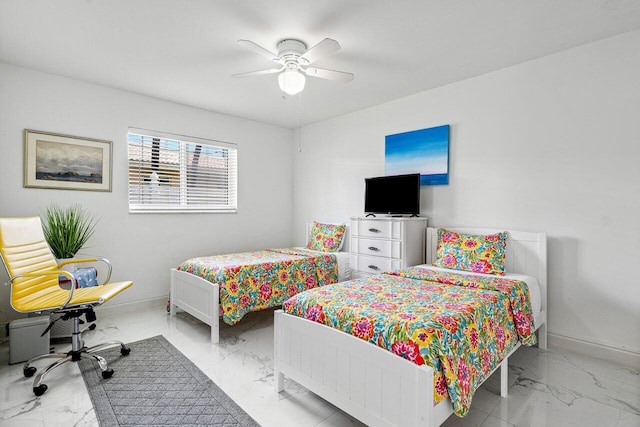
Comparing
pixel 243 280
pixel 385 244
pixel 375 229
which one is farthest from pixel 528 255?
pixel 243 280

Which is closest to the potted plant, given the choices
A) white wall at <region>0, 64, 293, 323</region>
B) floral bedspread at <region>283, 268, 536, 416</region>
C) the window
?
white wall at <region>0, 64, 293, 323</region>

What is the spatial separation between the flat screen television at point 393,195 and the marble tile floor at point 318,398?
5.44 ft

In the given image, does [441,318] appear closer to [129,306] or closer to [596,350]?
[596,350]

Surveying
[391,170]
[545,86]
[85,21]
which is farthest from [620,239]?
[85,21]

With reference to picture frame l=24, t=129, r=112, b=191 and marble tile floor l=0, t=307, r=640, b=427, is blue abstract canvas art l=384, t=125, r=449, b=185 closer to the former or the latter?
marble tile floor l=0, t=307, r=640, b=427

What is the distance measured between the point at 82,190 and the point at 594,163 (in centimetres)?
474

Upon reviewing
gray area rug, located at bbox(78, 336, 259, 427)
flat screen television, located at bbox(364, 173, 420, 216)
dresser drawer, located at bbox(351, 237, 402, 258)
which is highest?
flat screen television, located at bbox(364, 173, 420, 216)

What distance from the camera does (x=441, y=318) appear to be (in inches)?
A: 64.2

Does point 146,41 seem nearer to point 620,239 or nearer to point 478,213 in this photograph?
point 478,213

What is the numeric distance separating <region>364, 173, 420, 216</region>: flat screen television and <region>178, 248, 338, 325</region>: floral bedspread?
2.65 feet

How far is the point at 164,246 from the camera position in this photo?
397cm

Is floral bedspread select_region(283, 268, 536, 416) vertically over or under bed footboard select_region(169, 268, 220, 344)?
over

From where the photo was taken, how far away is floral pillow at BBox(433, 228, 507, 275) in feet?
9.08

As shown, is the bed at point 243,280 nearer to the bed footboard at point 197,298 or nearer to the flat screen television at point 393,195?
the bed footboard at point 197,298
